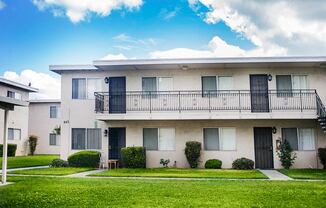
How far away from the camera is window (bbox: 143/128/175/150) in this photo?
2042 centimetres

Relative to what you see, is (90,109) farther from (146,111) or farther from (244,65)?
(244,65)

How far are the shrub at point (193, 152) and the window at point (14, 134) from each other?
21491 mm

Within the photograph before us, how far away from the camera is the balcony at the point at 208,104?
1911 centimetres

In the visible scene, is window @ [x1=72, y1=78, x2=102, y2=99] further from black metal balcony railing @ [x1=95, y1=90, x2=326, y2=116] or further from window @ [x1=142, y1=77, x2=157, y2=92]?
window @ [x1=142, y1=77, x2=157, y2=92]

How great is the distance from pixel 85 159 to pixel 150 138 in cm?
404

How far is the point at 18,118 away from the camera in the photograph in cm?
3441

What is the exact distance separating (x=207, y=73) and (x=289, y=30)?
5.50 metres

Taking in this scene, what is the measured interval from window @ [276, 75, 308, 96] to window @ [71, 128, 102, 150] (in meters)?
11.3

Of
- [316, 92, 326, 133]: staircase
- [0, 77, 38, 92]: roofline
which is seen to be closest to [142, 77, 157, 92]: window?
[316, 92, 326, 133]: staircase

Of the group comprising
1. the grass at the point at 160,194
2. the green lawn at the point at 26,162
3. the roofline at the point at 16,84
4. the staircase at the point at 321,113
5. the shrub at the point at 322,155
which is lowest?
the grass at the point at 160,194

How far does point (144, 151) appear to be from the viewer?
65.4ft

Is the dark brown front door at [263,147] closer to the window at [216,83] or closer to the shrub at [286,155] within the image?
the shrub at [286,155]

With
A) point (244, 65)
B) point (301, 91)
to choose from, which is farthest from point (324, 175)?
point (244, 65)

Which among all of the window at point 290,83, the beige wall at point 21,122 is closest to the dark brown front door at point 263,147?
the window at point 290,83
